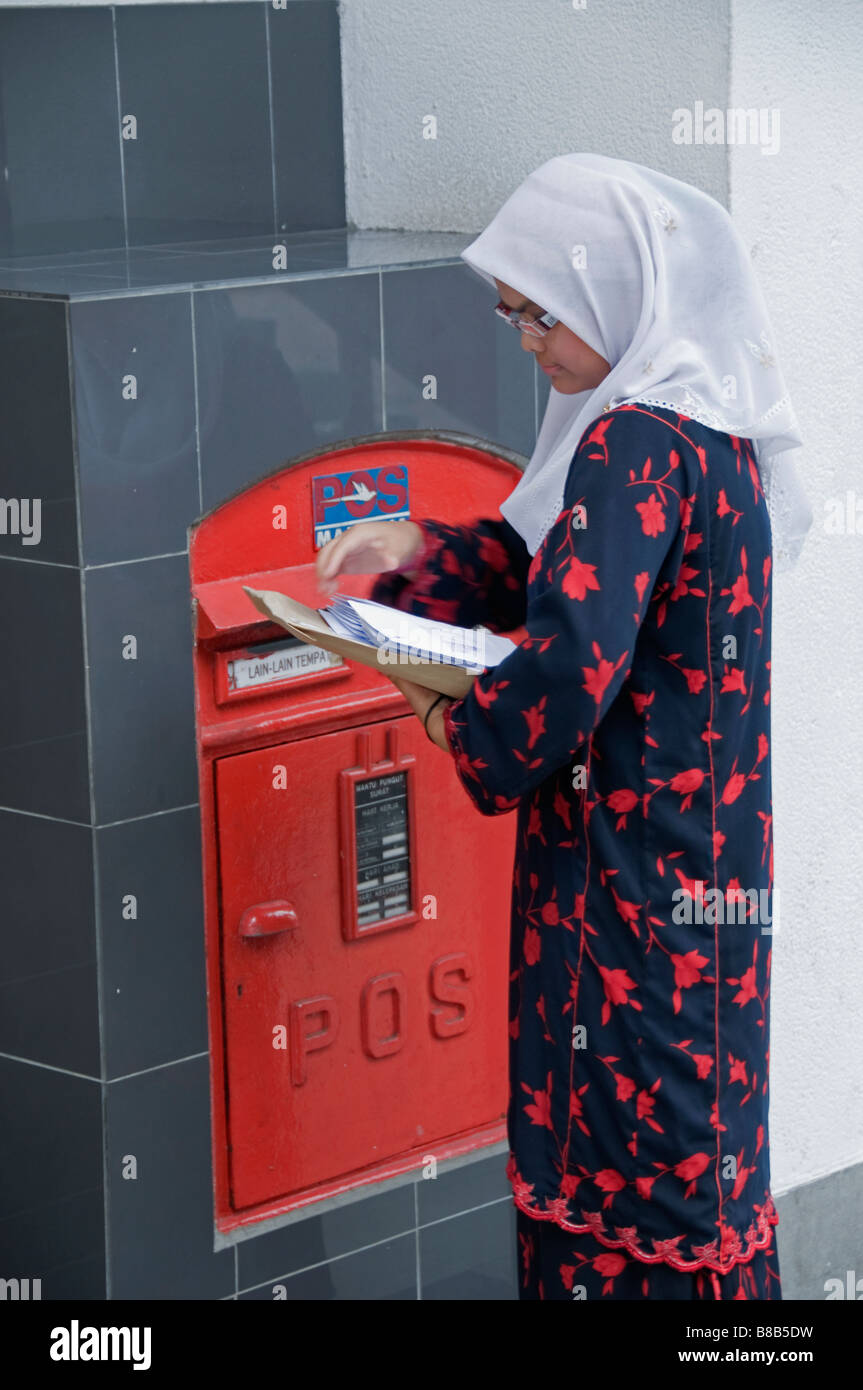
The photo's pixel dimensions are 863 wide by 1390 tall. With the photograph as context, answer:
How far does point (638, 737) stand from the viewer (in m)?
2.18

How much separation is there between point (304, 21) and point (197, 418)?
107 centimetres

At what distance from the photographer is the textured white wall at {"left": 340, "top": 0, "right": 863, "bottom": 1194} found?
9.51 feet

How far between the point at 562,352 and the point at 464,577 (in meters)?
0.40

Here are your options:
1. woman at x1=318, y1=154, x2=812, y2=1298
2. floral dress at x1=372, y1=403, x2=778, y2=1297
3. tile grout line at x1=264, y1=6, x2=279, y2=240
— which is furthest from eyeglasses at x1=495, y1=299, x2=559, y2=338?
tile grout line at x1=264, y1=6, x2=279, y2=240

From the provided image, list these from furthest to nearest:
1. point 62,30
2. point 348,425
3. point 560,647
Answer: point 62,30 < point 348,425 < point 560,647

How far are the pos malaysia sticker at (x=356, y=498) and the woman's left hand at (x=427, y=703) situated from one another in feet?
1.64

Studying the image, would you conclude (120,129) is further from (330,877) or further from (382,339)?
(330,877)

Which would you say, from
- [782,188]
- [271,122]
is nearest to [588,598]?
[782,188]

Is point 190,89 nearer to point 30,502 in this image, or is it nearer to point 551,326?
point 30,502

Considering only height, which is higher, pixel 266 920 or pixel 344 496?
pixel 344 496

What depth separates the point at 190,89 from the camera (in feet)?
10.2

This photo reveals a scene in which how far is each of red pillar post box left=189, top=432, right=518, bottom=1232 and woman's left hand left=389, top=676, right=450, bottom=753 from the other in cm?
33

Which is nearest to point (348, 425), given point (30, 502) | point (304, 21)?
point (30, 502)

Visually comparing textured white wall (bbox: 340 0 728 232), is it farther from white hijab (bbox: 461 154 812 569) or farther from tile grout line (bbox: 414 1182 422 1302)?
tile grout line (bbox: 414 1182 422 1302)
